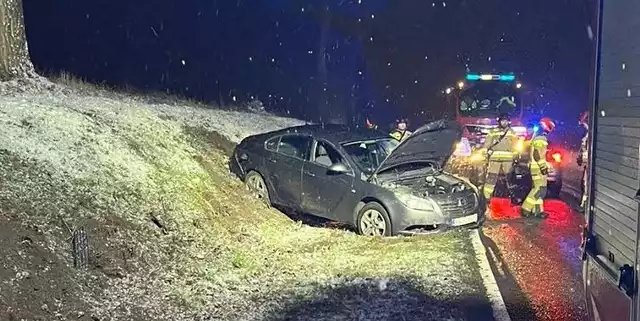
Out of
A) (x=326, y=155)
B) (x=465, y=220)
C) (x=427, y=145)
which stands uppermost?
(x=427, y=145)

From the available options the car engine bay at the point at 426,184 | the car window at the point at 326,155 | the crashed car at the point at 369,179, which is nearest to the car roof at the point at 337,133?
the crashed car at the point at 369,179

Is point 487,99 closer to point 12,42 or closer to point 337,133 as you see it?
point 337,133

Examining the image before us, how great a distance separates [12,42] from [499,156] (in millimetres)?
8620

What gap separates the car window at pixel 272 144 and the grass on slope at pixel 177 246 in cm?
91

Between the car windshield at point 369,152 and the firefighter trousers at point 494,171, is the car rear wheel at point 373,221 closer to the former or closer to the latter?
the car windshield at point 369,152

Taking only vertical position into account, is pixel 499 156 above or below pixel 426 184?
above

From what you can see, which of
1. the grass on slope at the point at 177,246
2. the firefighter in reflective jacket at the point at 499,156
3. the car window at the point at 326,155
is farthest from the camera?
the firefighter in reflective jacket at the point at 499,156

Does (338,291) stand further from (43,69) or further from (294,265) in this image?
(43,69)

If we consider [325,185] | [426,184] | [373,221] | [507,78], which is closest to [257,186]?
[325,185]

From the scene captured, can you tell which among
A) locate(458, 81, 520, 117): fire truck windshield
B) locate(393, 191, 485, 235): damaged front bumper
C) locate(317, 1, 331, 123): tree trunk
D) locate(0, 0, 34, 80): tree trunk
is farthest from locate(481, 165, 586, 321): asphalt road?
locate(317, 1, 331, 123): tree trunk

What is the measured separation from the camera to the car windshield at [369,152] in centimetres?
976

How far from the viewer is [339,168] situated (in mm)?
9625

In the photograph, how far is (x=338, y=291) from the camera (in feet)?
22.0

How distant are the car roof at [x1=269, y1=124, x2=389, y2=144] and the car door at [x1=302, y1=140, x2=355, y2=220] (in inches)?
6.1
